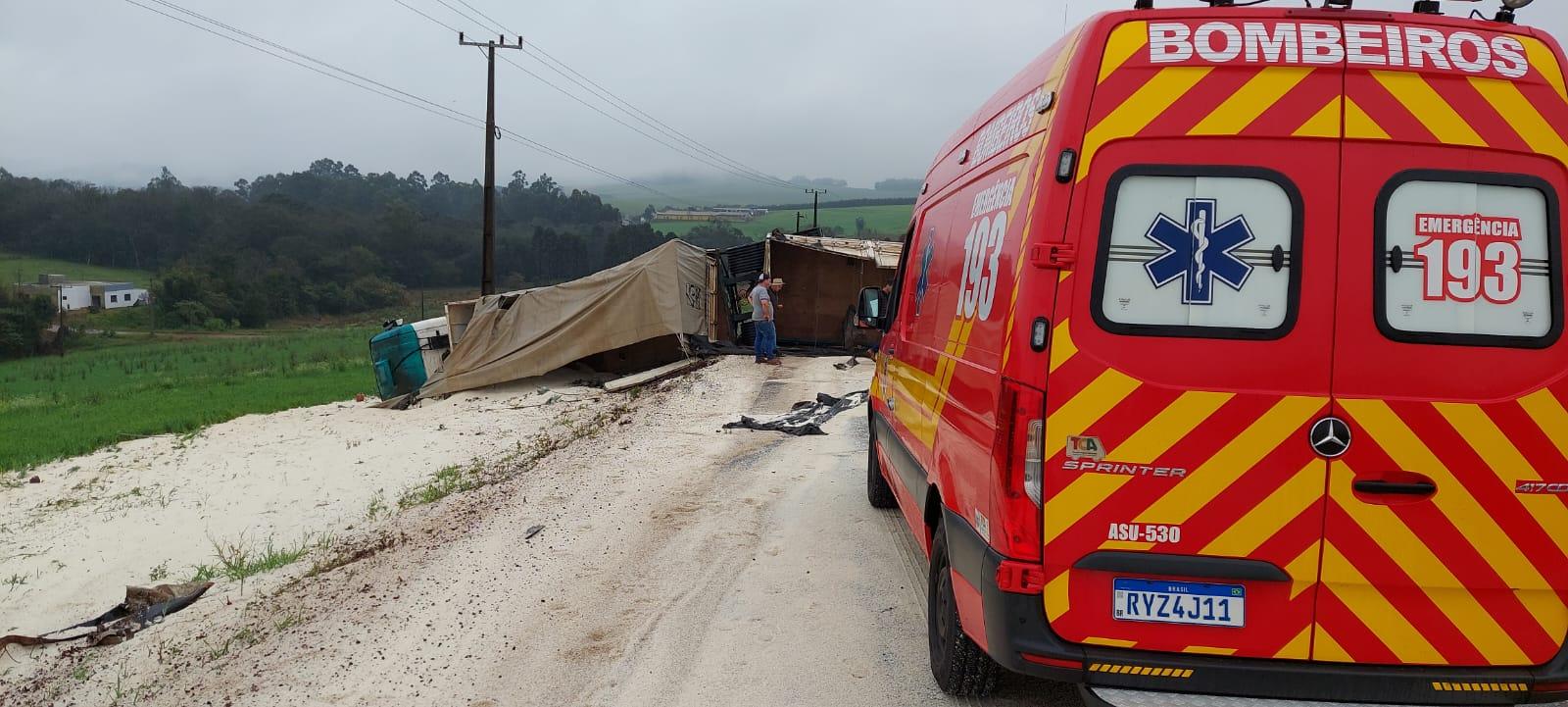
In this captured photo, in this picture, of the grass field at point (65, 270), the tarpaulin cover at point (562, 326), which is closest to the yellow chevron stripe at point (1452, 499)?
the tarpaulin cover at point (562, 326)

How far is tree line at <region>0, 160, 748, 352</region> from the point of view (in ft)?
221

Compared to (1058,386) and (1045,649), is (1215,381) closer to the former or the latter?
(1058,386)

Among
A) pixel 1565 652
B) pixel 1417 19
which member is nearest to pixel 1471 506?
pixel 1565 652

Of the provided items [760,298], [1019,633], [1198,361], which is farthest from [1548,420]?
[760,298]

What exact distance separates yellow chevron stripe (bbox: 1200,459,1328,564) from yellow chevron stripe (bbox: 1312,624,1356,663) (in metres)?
0.17

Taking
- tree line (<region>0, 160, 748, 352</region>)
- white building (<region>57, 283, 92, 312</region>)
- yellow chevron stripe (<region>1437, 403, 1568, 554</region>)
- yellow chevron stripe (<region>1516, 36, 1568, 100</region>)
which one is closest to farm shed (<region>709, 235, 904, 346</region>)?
yellow chevron stripe (<region>1516, 36, 1568, 100</region>)

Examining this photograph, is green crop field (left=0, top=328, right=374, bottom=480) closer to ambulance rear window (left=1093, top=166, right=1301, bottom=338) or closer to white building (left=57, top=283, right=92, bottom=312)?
ambulance rear window (left=1093, top=166, right=1301, bottom=338)

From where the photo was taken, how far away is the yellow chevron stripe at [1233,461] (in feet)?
10.4

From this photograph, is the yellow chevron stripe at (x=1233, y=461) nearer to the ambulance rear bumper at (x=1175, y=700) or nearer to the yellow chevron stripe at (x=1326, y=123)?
the ambulance rear bumper at (x=1175, y=700)

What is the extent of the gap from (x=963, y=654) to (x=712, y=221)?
269 ft

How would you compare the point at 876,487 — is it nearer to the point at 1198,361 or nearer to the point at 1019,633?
the point at 1019,633

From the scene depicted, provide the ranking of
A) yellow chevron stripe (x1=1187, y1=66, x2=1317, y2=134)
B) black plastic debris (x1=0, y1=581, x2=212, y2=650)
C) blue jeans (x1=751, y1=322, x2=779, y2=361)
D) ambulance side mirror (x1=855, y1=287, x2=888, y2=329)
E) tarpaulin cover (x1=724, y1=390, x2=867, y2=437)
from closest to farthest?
yellow chevron stripe (x1=1187, y1=66, x2=1317, y2=134) < black plastic debris (x1=0, y1=581, x2=212, y2=650) < ambulance side mirror (x1=855, y1=287, x2=888, y2=329) < tarpaulin cover (x1=724, y1=390, x2=867, y2=437) < blue jeans (x1=751, y1=322, x2=779, y2=361)

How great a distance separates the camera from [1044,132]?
3.43 metres

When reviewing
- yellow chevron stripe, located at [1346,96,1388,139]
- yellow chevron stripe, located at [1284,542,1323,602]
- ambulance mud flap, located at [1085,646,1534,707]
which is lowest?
ambulance mud flap, located at [1085,646,1534,707]
